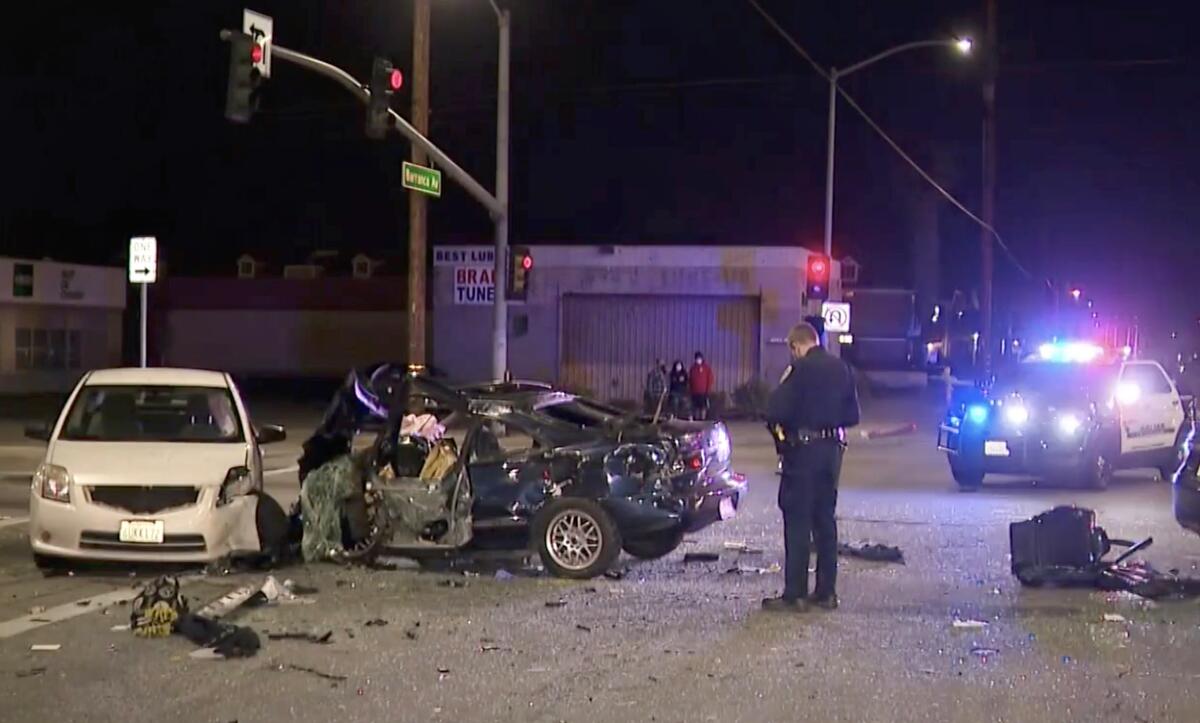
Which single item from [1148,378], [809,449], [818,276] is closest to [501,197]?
[818,276]

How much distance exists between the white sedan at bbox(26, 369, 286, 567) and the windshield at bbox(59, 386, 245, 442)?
0.02 meters

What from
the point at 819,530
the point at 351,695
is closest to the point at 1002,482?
the point at 819,530

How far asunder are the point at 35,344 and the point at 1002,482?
34486mm

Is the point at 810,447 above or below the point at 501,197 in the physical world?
below

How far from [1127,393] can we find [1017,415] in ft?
5.76

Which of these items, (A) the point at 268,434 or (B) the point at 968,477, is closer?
(A) the point at 268,434

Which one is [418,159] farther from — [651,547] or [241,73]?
[651,547]

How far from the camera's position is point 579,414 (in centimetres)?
1165

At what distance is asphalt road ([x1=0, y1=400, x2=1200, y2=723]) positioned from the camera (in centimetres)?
714

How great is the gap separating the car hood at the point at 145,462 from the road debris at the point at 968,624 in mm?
5355

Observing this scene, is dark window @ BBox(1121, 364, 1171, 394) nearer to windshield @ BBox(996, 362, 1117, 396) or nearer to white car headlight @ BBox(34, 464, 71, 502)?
windshield @ BBox(996, 362, 1117, 396)

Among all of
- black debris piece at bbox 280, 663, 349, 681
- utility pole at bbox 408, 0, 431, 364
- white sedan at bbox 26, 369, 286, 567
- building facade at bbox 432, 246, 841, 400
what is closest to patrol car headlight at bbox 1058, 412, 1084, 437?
utility pole at bbox 408, 0, 431, 364

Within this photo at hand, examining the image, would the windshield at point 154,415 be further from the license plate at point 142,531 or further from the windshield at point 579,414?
the windshield at point 579,414

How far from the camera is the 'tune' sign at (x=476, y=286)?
2631 centimetres
